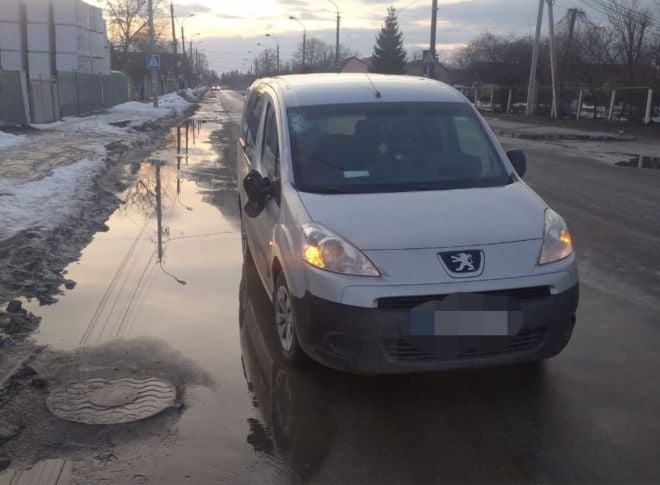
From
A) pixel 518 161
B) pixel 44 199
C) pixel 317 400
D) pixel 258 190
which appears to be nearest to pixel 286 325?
pixel 317 400

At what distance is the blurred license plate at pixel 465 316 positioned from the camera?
3.76 m

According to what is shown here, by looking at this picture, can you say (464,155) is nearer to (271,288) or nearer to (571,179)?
(271,288)

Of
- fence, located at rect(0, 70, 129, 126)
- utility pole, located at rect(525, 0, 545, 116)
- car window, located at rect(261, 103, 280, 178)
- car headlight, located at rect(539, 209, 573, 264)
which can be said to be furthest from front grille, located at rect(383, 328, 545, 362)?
utility pole, located at rect(525, 0, 545, 116)

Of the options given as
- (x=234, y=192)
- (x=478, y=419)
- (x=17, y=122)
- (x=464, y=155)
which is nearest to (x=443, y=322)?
(x=478, y=419)

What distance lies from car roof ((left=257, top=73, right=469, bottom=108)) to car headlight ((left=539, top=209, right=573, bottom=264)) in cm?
154

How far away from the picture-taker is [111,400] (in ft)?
13.3

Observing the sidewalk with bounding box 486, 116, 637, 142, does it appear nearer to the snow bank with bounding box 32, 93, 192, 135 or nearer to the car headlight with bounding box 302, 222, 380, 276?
the snow bank with bounding box 32, 93, 192, 135

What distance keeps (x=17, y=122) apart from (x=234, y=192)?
14.7 meters

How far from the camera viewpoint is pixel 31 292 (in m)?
5.97

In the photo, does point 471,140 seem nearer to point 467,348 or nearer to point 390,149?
point 390,149

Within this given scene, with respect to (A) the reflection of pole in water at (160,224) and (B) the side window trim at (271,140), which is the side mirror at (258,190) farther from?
(A) the reflection of pole in water at (160,224)

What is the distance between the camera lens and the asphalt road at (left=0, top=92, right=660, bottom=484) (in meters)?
3.36

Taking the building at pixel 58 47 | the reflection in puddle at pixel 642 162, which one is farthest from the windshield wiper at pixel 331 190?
the building at pixel 58 47

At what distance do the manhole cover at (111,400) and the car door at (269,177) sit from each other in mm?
1148
